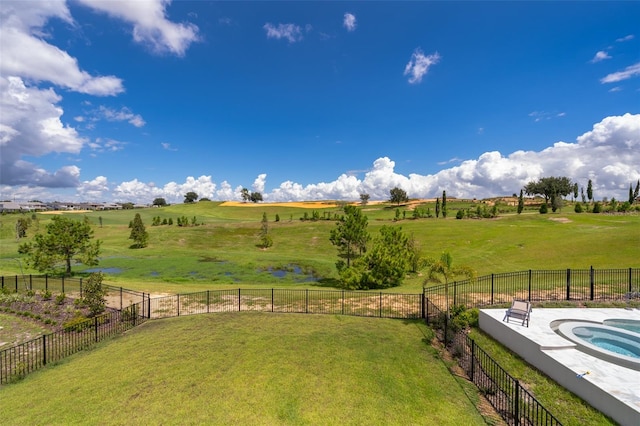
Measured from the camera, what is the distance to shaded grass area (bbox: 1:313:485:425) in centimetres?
844

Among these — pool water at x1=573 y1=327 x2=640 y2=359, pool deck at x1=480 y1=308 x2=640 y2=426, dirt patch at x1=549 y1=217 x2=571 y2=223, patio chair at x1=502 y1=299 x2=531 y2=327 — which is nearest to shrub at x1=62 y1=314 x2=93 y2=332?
pool deck at x1=480 y1=308 x2=640 y2=426

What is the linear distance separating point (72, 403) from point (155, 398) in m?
2.61

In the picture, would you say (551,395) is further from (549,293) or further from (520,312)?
(549,293)

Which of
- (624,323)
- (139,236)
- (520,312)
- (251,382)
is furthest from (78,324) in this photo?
(139,236)

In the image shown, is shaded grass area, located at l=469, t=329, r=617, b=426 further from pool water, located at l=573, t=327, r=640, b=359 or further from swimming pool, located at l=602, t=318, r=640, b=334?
swimming pool, located at l=602, t=318, r=640, b=334

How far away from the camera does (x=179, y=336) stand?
14266 millimetres

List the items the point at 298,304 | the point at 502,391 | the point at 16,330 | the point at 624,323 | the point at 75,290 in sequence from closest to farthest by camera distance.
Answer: the point at 502,391
the point at 624,323
the point at 16,330
the point at 298,304
the point at 75,290

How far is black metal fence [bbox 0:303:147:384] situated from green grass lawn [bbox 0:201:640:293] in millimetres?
7986

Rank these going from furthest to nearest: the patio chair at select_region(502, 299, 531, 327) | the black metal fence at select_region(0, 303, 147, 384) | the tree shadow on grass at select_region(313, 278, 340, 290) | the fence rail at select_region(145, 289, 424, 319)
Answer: the tree shadow on grass at select_region(313, 278, 340, 290)
the fence rail at select_region(145, 289, 424, 319)
the patio chair at select_region(502, 299, 531, 327)
the black metal fence at select_region(0, 303, 147, 384)

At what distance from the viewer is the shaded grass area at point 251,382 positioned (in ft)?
27.7

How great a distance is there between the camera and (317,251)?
179 ft

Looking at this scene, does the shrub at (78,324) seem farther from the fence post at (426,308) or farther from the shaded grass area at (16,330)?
the fence post at (426,308)

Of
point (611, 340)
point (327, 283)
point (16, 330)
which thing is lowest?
point (327, 283)

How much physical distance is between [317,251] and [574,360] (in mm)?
45302
